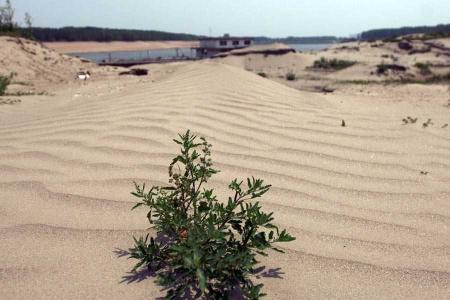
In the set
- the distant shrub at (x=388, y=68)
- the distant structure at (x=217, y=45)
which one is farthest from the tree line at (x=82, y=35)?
the distant shrub at (x=388, y=68)

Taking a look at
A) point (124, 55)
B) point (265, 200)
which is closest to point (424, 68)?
point (265, 200)

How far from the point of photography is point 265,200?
197 cm

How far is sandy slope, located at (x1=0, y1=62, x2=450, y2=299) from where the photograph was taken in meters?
1.43

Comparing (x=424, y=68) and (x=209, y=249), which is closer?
(x=209, y=249)

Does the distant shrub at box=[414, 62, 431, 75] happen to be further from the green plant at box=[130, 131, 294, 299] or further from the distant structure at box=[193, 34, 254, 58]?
the distant structure at box=[193, 34, 254, 58]

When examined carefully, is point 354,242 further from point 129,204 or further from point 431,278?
point 129,204

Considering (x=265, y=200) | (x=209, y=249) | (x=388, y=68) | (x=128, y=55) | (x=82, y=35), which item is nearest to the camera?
(x=209, y=249)

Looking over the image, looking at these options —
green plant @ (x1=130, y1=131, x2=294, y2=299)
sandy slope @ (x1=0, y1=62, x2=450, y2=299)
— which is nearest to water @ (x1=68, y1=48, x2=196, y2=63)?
sandy slope @ (x1=0, y1=62, x2=450, y2=299)

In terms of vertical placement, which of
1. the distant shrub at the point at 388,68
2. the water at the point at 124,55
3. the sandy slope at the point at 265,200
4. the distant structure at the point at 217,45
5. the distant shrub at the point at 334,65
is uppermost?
the distant structure at the point at 217,45

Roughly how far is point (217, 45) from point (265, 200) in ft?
130

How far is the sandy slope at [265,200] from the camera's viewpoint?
143 centimetres

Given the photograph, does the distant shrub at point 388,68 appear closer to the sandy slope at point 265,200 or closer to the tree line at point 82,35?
the sandy slope at point 265,200

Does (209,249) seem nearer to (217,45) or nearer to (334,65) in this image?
(334,65)

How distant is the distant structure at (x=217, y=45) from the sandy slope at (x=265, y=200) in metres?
37.5
